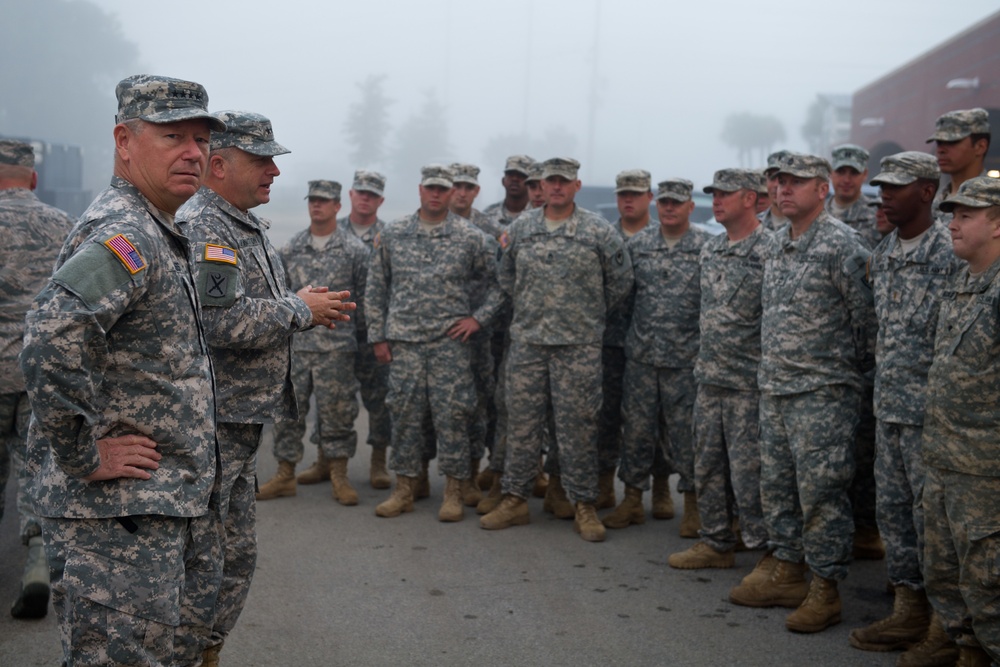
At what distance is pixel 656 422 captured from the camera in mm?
6820

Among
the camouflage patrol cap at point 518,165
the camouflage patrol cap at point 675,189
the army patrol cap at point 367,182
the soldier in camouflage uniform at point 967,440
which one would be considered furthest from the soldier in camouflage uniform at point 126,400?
the camouflage patrol cap at point 518,165

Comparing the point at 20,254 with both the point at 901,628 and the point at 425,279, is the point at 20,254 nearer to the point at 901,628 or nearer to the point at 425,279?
the point at 425,279

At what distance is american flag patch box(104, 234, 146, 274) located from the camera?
2691 mm

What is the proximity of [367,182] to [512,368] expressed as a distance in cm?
234

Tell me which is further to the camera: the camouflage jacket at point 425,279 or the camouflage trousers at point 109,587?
the camouflage jacket at point 425,279

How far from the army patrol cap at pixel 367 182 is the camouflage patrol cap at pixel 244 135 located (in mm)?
4162

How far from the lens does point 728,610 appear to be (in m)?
5.16

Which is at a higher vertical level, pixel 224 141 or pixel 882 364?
pixel 224 141

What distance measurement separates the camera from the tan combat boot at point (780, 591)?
205 inches

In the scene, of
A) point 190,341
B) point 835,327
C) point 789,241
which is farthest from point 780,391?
point 190,341

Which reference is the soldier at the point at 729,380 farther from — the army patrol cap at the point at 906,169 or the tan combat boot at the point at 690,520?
the army patrol cap at the point at 906,169

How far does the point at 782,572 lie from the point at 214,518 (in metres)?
3.07

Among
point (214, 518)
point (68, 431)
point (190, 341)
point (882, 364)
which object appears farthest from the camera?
point (882, 364)

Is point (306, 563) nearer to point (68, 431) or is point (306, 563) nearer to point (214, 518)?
point (214, 518)
